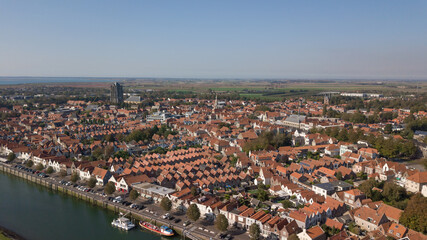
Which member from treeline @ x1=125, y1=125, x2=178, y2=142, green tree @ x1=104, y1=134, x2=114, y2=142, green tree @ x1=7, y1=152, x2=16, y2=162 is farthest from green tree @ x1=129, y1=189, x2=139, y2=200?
green tree @ x1=104, y1=134, x2=114, y2=142

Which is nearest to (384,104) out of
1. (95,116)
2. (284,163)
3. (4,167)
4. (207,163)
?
(284,163)

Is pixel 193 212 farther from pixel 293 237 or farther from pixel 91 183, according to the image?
pixel 91 183

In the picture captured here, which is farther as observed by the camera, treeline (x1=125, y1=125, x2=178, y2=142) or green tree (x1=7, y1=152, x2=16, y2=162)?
treeline (x1=125, y1=125, x2=178, y2=142)

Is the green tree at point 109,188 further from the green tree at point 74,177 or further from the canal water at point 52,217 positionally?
the green tree at point 74,177

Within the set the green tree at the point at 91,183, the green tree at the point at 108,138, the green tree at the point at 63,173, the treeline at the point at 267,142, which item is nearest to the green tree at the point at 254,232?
the green tree at the point at 91,183

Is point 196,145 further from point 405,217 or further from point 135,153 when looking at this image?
point 405,217

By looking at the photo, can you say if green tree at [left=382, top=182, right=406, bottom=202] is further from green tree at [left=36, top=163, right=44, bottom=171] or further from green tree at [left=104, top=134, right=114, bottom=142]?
green tree at [left=104, top=134, right=114, bottom=142]
